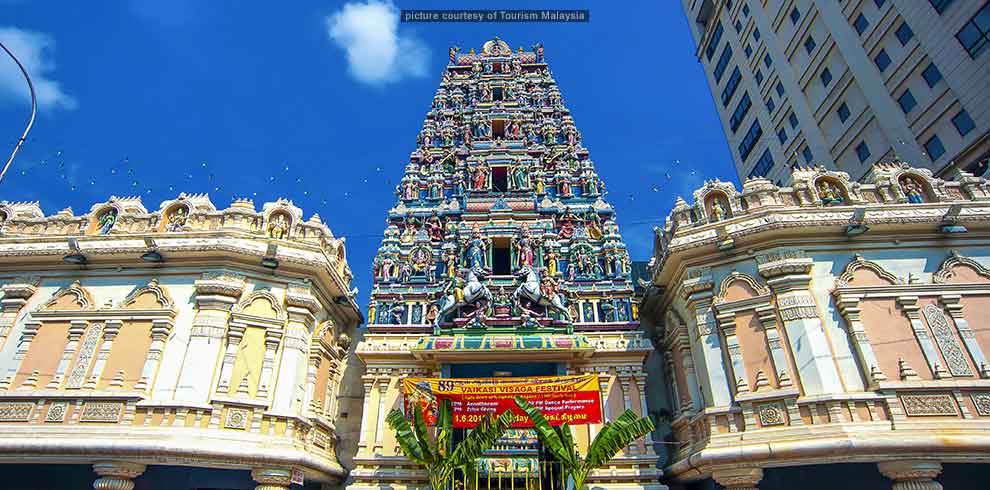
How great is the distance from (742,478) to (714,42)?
39.2 meters

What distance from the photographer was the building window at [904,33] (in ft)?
81.9

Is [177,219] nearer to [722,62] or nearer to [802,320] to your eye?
[802,320]

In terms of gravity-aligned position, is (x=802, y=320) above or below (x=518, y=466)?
above

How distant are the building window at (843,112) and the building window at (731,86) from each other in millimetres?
10657

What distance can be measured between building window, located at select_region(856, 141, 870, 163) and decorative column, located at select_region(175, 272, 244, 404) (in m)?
31.7

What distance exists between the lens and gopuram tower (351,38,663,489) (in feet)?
57.2

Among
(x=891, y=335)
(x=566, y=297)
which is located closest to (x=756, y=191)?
(x=891, y=335)

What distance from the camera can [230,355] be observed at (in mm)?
15406

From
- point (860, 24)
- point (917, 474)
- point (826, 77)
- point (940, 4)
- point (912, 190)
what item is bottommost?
point (917, 474)

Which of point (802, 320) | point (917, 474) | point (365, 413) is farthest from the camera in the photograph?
point (365, 413)

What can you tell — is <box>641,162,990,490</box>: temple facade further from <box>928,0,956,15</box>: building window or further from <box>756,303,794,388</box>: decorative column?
<box>928,0,956,15</box>: building window

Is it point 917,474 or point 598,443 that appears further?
point 598,443

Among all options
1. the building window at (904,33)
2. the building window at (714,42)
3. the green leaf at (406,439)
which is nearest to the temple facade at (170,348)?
the green leaf at (406,439)

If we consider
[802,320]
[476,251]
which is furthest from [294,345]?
[802,320]
